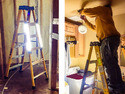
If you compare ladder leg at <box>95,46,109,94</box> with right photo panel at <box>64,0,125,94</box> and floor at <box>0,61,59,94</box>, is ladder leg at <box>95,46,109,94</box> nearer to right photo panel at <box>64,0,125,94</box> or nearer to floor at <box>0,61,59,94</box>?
right photo panel at <box>64,0,125,94</box>

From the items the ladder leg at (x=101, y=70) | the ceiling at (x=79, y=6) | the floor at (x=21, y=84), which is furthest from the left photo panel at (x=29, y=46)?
the ladder leg at (x=101, y=70)

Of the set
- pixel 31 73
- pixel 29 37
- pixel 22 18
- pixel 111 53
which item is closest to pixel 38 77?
pixel 31 73

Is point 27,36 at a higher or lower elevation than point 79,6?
lower

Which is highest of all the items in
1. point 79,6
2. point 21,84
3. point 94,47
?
point 79,6

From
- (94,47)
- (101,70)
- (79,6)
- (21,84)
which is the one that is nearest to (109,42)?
(94,47)

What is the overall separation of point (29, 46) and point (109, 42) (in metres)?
0.59

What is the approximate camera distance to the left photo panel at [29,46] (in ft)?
2.34

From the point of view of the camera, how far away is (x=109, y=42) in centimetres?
78

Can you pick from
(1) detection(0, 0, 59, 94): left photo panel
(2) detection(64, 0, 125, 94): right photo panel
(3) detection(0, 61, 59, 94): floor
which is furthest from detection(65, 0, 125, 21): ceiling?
(3) detection(0, 61, 59, 94): floor

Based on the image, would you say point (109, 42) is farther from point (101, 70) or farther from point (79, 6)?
point (79, 6)

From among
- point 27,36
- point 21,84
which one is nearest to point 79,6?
point 27,36

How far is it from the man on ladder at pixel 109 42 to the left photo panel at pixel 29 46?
338 mm

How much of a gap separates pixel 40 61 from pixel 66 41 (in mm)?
290

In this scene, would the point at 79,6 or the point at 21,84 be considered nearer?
the point at 21,84
